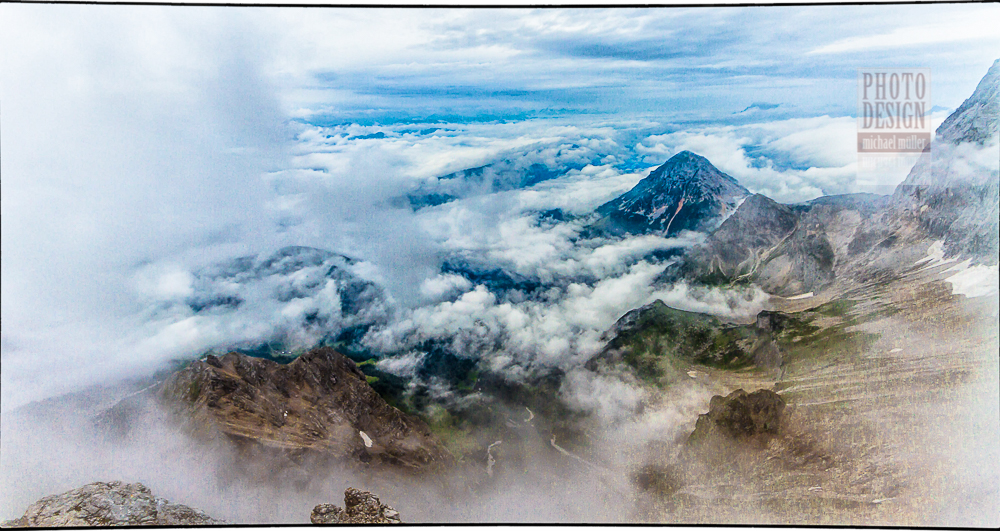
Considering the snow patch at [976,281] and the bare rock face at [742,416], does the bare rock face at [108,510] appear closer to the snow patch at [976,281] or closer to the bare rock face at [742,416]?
the bare rock face at [742,416]

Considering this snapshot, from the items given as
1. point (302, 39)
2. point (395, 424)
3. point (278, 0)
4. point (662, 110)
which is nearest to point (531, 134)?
point (662, 110)

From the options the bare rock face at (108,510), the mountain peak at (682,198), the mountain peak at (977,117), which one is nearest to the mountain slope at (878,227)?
the mountain peak at (977,117)

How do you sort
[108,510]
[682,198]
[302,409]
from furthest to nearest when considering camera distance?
[682,198], [302,409], [108,510]

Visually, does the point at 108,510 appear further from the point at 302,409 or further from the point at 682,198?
the point at 682,198

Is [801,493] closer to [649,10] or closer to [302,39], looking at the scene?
[649,10]

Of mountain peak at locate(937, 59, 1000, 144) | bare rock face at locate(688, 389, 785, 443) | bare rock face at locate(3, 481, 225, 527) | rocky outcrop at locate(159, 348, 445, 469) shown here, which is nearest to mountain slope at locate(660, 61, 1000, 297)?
mountain peak at locate(937, 59, 1000, 144)

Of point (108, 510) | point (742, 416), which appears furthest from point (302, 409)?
point (742, 416)
